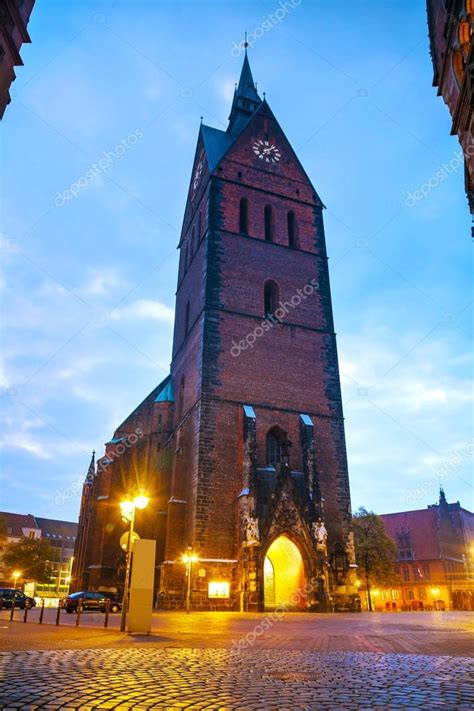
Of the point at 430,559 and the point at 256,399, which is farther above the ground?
the point at 256,399

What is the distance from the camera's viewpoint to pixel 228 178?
34375 millimetres

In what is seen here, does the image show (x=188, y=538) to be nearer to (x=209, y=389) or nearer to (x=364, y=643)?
(x=209, y=389)

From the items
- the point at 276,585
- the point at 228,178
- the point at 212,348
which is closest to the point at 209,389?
the point at 212,348

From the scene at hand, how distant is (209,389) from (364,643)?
57.6 ft

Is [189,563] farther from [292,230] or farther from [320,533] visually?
[292,230]

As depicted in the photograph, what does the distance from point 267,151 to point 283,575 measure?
26.9m

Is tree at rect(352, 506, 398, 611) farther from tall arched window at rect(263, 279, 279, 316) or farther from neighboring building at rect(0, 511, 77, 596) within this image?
neighboring building at rect(0, 511, 77, 596)

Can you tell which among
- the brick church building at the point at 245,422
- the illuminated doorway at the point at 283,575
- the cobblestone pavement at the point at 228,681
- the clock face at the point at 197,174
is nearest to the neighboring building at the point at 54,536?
the brick church building at the point at 245,422

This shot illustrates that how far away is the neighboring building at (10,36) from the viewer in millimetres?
11320

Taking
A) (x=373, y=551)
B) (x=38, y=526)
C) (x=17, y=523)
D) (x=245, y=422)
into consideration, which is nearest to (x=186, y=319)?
(x=245, y=422)

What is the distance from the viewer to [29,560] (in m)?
55.4

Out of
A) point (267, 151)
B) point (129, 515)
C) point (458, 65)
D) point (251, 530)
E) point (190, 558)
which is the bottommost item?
point (190, 558)

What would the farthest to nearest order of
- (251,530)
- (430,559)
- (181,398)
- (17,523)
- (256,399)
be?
(17,523) < (430,559) < (181,398) < (256,399) < (251,530)

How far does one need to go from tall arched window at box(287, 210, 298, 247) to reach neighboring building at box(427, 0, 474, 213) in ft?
62.2
